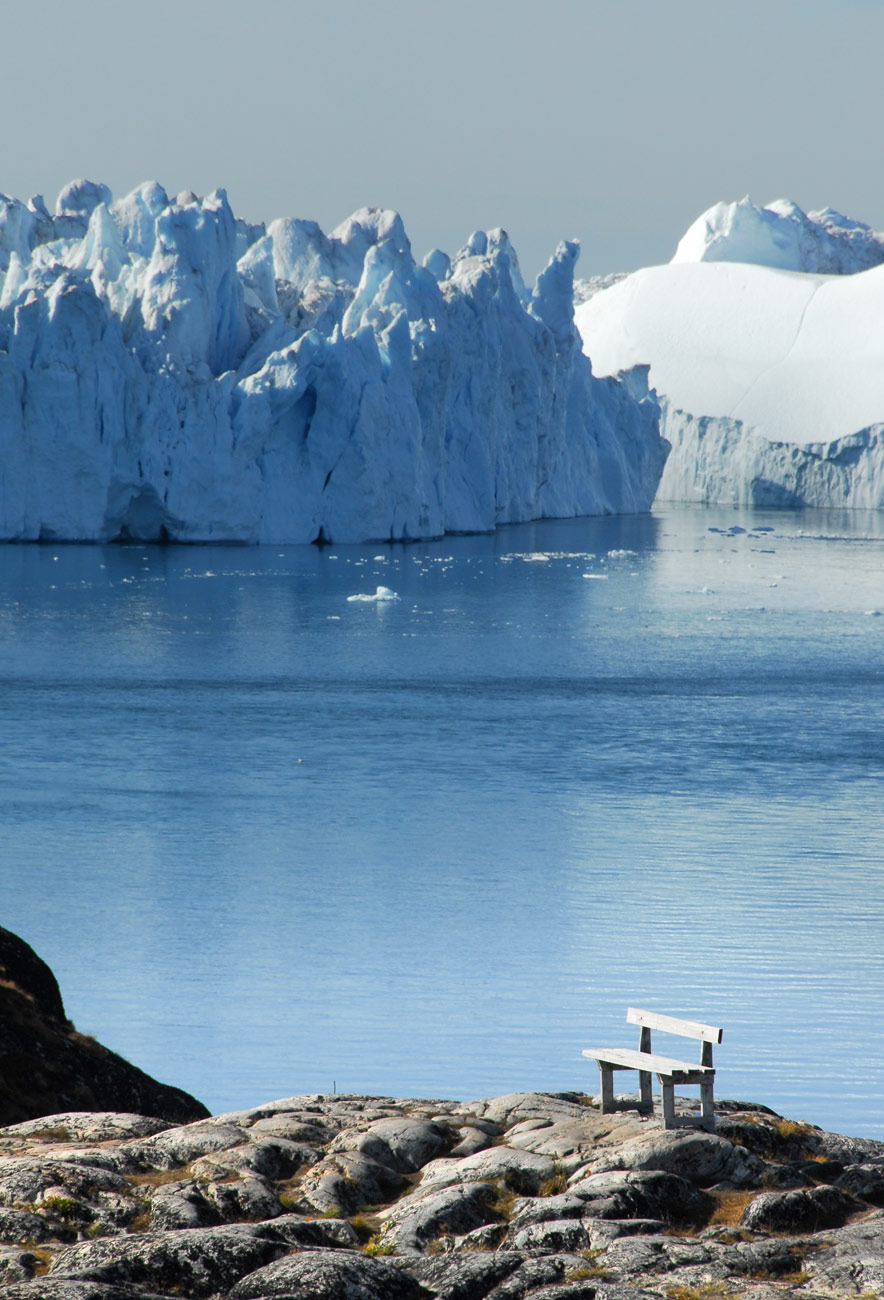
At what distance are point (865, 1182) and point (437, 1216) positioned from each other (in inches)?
47.5

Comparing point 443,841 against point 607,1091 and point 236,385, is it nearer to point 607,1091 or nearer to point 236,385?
point 607,1091

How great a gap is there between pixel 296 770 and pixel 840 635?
1198cm

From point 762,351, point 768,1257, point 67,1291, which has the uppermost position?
point 762,351

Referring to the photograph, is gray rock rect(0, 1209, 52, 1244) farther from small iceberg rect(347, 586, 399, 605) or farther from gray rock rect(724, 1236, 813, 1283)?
small iceberg rect(347, 586, 399, 605)

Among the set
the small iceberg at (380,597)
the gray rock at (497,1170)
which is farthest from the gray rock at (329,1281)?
the small iceberg at (380,597)

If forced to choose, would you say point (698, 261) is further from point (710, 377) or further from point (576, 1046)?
point (576, 1046)

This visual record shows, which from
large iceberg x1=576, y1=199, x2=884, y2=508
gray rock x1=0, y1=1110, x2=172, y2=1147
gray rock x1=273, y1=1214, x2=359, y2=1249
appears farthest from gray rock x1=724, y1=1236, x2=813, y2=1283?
large iceberg x1=576, y1=199, x2=884, y2=508

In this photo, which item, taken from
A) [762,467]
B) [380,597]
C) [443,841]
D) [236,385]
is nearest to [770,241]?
[762,467]

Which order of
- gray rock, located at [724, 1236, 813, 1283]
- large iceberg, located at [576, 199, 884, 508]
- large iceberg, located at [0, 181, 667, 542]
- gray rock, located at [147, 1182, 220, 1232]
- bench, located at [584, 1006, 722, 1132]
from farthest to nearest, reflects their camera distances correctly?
1. large iceberg, located at [576, 199, 884, 508]
2. large iceberg, located at [0, 181, 667, 542]
3. bench, located at [584, 1006, 722, 1132]
4. gray rock, located at [147, 1182, 220, 1232]
5. gray rock, located at [724, 1236, 813, 1283]

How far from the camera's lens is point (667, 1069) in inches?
164

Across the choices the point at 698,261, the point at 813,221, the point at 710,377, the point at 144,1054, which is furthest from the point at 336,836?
the point at 813,221

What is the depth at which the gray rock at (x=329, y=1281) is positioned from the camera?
3209mm

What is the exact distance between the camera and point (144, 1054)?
688 cm

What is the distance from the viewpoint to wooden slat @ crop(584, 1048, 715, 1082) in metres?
4.14
